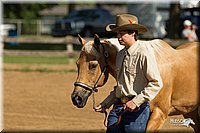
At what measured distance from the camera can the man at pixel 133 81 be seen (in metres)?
5.37

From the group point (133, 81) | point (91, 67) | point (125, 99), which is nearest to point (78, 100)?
point (91, 67)

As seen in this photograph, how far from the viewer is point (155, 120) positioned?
19.3 ft

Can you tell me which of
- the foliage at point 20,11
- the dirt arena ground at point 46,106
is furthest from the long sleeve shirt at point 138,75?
the foliage at point 20,11

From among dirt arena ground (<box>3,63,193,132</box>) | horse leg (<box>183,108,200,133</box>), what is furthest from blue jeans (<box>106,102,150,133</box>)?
dirt arena ground (<box>3,63,193,132</box>)

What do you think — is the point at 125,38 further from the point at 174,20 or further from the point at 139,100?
the point at 174,20

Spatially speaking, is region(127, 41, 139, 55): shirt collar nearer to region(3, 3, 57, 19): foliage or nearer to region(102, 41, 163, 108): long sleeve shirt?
region(102, 41, 163, 108): long sleeve shirt

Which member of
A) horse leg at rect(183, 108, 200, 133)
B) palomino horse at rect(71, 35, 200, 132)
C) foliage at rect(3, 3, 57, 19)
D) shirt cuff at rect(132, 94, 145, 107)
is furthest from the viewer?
foliage at rect(3, 3, 57, 19)

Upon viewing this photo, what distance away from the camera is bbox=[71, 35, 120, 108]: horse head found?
573 centimetres

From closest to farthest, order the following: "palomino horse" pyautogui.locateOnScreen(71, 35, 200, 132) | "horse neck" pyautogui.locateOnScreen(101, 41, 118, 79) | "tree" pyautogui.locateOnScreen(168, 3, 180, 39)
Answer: "palomino horse" pyautogui.locateOnScreen(71, 35, 200, 132), "horse neck" pyautogui.locateOnScreen(101, 41, 118, 79), "tree" pyautogui.locateOnScreen(168, 3, 180, 39)

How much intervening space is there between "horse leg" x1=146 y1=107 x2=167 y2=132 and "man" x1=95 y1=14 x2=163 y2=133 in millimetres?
129

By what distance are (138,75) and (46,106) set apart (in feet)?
19.5

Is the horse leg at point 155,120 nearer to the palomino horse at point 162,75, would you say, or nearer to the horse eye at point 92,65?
the palomino horse at point 162,75

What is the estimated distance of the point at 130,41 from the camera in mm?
5496

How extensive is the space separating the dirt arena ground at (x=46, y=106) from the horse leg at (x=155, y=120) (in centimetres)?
282
